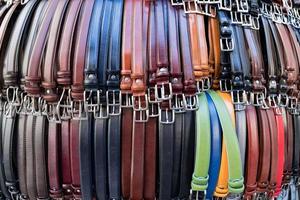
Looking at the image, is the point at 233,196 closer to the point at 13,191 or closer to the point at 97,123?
the point at 97,123

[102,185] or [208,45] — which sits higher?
[208,45]

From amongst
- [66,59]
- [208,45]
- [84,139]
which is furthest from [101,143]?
[208,45]

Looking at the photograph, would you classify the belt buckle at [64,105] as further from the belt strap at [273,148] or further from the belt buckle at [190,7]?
the belt strap at [273,148]

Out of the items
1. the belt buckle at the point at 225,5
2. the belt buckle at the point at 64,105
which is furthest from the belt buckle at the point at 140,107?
the belt buckle at the point at 225,5

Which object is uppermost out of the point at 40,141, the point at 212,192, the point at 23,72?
the point at 23,72

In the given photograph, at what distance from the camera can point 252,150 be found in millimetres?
680

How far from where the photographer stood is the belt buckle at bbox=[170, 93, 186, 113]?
0.64m

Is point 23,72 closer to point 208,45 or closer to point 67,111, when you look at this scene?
point 67,111

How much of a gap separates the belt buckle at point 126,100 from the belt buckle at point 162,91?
0.04m

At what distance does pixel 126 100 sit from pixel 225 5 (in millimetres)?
246

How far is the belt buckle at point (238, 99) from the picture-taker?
678 millimetres

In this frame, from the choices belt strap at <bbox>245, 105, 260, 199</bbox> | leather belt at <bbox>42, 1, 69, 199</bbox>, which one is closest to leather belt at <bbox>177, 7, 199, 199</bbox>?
belt strap at <bbox>245, 105, 260, 199</bbox>

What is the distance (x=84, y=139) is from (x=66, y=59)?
0.43 feet

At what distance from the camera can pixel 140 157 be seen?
64 cm
